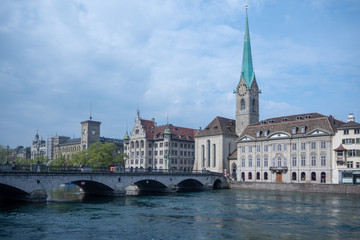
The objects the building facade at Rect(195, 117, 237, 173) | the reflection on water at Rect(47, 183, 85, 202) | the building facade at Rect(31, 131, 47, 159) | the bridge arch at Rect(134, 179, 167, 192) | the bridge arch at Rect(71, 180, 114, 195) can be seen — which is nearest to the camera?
the reflection on water at Rect(47, 183, 85, 202)

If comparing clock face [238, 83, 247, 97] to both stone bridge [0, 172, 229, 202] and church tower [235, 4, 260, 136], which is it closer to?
church tower [235, 4, 260, 136]

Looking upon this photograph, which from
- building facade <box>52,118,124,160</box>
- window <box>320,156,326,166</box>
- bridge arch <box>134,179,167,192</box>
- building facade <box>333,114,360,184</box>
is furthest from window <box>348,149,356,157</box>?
building facade <box>52,118,124,160</box>

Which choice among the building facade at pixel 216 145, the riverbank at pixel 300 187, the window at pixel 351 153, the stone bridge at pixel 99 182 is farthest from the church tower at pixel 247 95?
the window at pixel 351 153

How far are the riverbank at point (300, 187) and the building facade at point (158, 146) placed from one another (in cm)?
2894

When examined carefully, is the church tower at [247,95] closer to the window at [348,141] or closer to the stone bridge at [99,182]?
the stone bridge at [99,182]

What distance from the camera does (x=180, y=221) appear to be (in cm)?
3719

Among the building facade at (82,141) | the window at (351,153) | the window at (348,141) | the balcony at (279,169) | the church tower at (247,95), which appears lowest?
the balcony at (279,169)

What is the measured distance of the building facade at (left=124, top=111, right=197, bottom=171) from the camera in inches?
4491

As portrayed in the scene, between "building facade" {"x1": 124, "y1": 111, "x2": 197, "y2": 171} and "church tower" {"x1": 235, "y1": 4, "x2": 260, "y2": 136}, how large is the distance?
1939cm

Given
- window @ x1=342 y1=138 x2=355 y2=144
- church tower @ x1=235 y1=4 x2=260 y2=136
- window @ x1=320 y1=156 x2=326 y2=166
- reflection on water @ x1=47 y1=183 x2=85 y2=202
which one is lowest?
reflection on water @ x1=47 y1=183 x2=85 y2=202

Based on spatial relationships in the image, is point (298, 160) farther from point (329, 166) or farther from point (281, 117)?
point (281, 117)

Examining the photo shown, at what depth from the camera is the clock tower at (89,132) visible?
447ft

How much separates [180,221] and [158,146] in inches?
3107

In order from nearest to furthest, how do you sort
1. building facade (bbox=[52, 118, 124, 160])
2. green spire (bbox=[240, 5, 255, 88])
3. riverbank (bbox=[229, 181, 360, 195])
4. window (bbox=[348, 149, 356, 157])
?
1. riverbank (bbox=[229, 181, 360, 195])
2. window (bbox=[348, 149, 356, 157])
3. green spire (bbox=[240, 5, 255, 88])
4. building facade (bbox=[52, 118, 124, 160])
